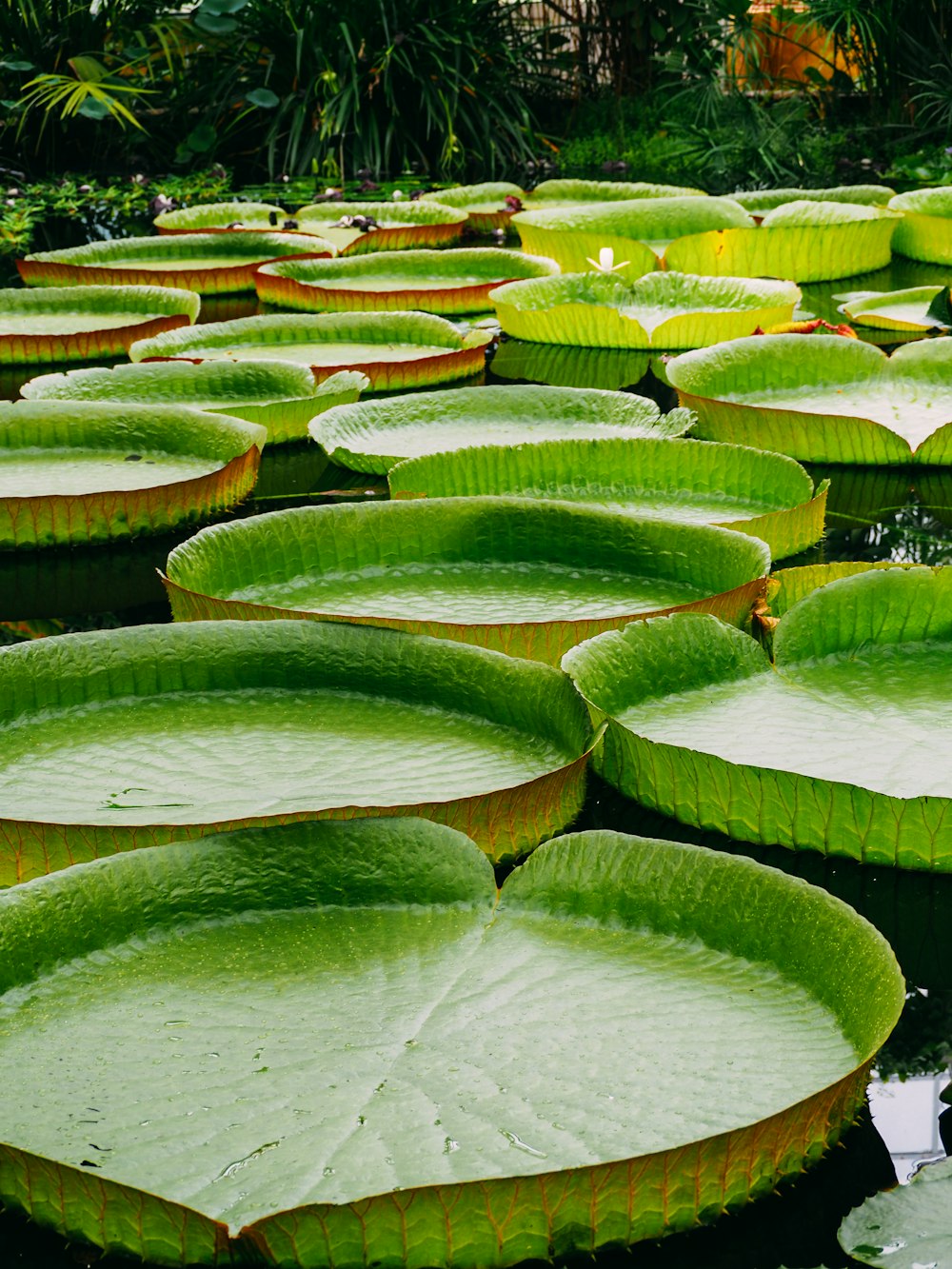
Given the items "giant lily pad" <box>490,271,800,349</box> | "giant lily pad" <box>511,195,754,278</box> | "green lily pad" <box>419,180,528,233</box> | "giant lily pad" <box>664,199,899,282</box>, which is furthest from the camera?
"green lily pad" <box>419,180,528,233</box>

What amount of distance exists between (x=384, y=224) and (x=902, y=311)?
8.70 feet

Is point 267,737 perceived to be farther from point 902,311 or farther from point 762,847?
point 902,311

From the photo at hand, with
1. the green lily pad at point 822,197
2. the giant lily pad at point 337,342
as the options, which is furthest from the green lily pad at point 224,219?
the giant lily pad at point 337,342

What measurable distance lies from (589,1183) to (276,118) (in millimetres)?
8445

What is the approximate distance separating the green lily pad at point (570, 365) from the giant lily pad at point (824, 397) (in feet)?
1.62

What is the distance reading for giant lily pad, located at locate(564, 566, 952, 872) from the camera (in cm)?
151

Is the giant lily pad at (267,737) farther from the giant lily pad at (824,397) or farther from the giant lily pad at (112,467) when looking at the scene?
the giant lily pad at (824,397)

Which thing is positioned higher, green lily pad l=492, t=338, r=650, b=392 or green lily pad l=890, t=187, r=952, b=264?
green lily pad l=890, t=187, r=952, b=264

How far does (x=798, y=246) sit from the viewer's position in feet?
16.9

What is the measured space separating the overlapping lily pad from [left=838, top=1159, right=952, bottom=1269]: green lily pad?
11.0 feet

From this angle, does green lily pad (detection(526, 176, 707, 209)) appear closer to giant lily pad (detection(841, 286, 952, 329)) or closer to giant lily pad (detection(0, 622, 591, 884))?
giant lily pad (detection(841, 286, 952, 329))

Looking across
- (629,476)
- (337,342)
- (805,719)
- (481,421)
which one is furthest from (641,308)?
(805,719)

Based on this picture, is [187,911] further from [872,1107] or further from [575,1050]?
[872,1107]

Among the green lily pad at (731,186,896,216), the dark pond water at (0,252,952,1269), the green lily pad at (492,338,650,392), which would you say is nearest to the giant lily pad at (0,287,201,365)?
the dark pond water at (0,252,952,1269)
